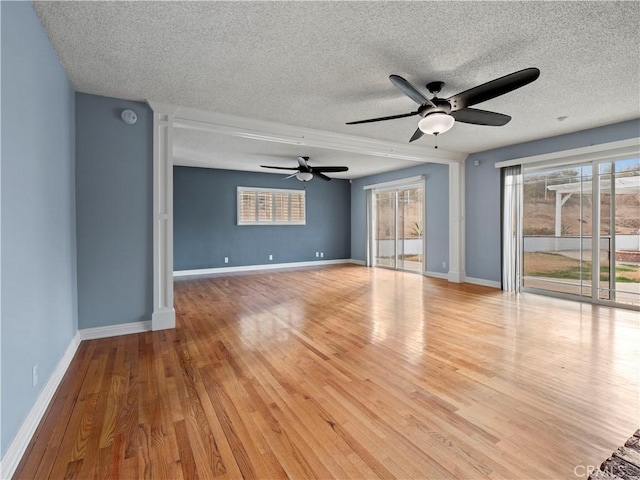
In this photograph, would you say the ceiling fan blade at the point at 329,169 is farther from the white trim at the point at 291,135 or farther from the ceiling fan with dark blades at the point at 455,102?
the ceiling fan with dark blades at the point at 455,102

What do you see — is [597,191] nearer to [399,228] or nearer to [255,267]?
[399,228]

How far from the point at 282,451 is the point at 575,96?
442 centimetres

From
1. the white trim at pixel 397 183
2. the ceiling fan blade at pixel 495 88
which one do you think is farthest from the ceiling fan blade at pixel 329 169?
the ceiling fan blade at pixel 495 88

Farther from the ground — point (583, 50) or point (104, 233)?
point (583, 50)

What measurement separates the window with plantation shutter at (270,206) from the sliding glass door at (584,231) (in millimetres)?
5548

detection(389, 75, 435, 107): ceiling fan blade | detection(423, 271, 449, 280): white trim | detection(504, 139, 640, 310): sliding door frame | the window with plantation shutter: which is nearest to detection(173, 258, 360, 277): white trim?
the window with plantation shutter

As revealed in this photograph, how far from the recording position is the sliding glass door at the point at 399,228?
25.8ft

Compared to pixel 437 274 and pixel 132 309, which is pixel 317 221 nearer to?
pixel 437 274

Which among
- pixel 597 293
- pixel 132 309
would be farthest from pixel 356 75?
pixel 597 293

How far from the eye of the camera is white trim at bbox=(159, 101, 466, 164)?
388 centimetres

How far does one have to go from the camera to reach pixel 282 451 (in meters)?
1.61

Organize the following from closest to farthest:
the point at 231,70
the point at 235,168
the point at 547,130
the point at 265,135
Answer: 1. the point at 231,70
2. the point at 265,135
3. the point at 547,130
4. the point at 235,168

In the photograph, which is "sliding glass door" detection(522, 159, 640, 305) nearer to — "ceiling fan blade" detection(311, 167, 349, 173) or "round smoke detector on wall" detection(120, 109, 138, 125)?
"ceiling fan blade" detection(311, 167, 349, 173)

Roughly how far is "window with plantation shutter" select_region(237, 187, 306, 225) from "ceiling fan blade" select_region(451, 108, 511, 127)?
6.10m
